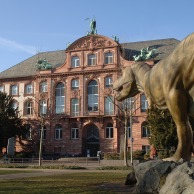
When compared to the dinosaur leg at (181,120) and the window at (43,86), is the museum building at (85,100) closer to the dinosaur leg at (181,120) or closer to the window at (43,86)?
the window at (43,86)

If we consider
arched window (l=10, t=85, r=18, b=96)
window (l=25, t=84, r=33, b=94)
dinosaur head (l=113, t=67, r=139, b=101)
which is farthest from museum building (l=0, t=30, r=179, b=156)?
dinosaur head (l=113, t=67, r=139, b=101)

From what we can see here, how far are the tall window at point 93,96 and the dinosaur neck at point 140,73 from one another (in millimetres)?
42258

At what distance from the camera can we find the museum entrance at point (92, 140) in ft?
170

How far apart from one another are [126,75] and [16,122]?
4399 cm

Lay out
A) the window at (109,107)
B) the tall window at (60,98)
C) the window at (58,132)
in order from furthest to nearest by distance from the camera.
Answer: the tall window at (60,98) < the window at (58,132) < the window at (109,107)

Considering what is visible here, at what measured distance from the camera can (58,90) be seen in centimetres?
5559

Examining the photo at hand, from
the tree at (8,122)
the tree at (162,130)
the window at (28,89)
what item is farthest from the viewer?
the window at (28,89)

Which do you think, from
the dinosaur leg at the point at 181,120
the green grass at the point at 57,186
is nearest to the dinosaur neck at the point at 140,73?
the dinosaur leg at the point at 181,120

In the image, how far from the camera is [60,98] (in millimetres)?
55125

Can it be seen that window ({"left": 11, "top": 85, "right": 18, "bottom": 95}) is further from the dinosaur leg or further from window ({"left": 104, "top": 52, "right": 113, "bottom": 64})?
the dinosaur leg

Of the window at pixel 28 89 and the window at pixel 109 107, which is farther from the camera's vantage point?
the window at pixel 28 89

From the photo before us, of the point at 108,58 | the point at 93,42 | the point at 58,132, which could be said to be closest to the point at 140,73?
the point at 108,58

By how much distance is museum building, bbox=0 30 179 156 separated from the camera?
50.9 m

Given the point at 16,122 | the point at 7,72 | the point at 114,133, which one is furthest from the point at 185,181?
the point at 7,72
